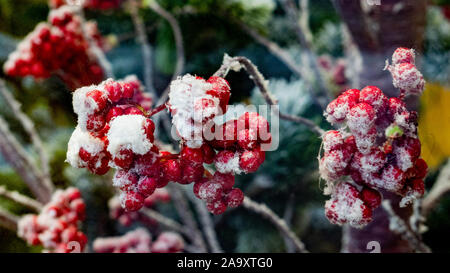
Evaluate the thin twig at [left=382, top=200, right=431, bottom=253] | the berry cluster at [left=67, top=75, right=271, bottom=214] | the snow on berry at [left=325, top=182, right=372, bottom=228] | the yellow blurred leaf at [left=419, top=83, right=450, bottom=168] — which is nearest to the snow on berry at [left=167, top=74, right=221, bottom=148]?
the berry cluster at [left=67, top=75, right=271, bottom=214]

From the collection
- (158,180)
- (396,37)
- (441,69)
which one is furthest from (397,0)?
(158,180)

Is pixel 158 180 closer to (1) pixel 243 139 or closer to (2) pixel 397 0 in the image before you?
(1) pixel 243 139

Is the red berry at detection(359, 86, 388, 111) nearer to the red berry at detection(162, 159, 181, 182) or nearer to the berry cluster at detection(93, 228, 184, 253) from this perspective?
the red berry at detection(162, 159, 181, 182)

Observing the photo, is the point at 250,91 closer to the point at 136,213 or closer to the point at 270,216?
the point at 270,216

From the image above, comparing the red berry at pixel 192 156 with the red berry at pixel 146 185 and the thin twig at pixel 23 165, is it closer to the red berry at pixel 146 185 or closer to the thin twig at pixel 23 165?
the red berry at pixel 146 185

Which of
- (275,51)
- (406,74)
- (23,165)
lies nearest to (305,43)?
(275,51)
